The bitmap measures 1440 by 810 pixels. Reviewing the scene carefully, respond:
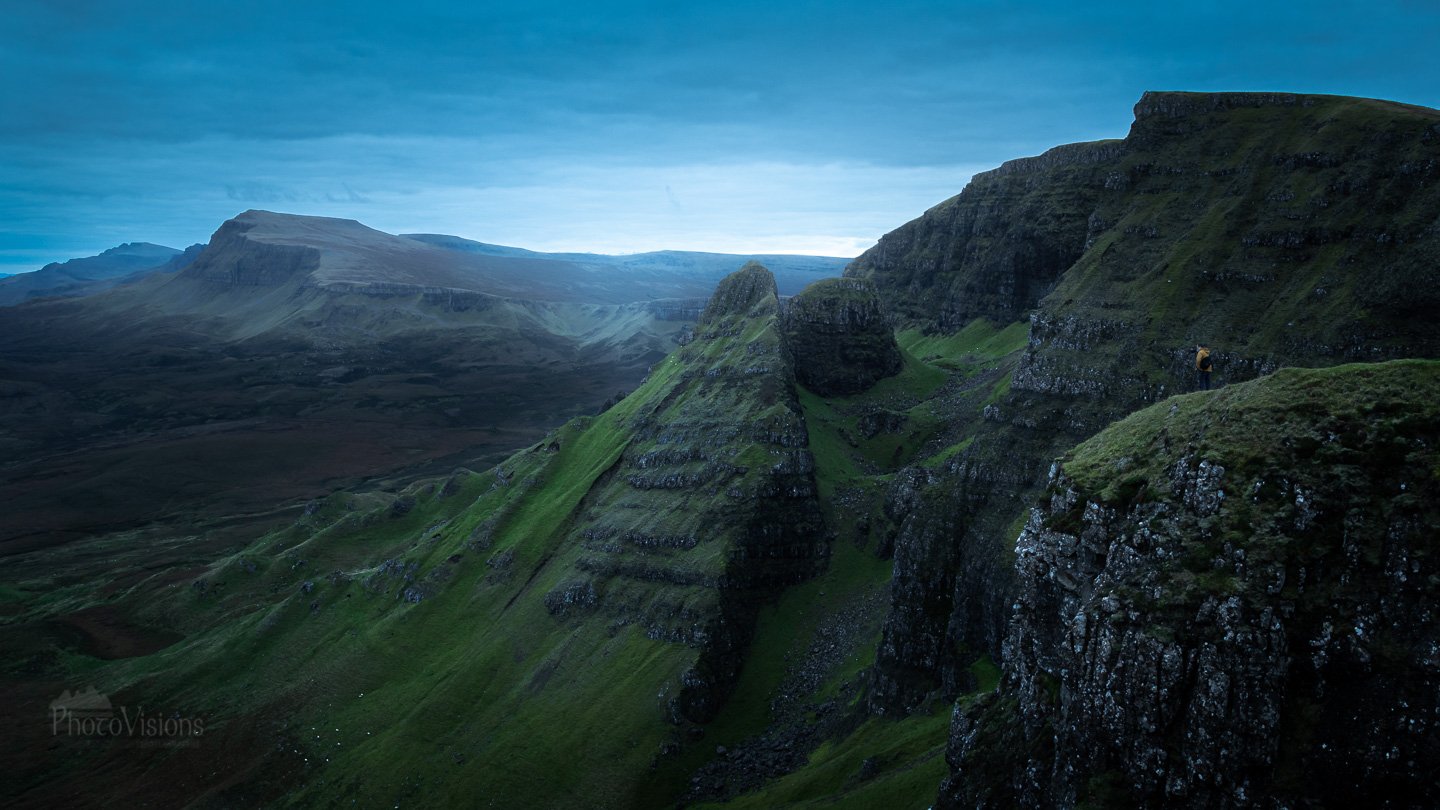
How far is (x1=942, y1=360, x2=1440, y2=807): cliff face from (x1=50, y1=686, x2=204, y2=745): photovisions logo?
136 metres

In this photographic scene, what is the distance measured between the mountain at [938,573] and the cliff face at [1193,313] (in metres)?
0.49

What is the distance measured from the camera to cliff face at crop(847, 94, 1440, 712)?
81812mm

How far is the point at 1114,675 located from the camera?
1407 inches

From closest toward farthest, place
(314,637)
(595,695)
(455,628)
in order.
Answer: (595,695)
(455,628)
(314,637)

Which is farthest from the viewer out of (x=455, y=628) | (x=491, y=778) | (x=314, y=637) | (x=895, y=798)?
(x=314, y=637)

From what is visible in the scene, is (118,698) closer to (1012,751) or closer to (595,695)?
(595,695)

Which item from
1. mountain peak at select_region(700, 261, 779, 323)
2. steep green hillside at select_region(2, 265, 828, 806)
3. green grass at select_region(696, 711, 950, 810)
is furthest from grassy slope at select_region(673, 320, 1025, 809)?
mountain peak at select_region(700, 261, 779, 323)

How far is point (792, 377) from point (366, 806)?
9499 cm

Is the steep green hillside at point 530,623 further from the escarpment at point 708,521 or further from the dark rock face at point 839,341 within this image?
the dark rock face at point 839,341

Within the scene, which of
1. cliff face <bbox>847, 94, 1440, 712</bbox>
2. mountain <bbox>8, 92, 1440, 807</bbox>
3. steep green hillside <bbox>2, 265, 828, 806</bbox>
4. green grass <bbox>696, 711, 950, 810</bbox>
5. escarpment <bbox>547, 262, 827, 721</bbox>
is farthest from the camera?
escarpment <bbox>547, 262, 827, 721</bbox>

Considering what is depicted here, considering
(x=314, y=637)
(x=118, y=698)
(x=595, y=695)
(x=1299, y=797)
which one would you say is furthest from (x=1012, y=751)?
(x=118, y=698)

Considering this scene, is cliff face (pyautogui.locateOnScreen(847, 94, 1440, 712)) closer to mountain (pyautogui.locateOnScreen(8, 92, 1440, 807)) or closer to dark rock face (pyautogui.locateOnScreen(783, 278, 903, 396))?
mountain (pyautogui.locateOnScreen(8, 92, 1440, 807))

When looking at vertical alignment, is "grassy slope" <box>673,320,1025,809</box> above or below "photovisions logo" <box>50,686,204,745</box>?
above

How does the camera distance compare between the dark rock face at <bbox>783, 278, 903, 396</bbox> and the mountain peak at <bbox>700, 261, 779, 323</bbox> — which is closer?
the dark rock face at <bbox>783, 278, 903, 396</bbox>
